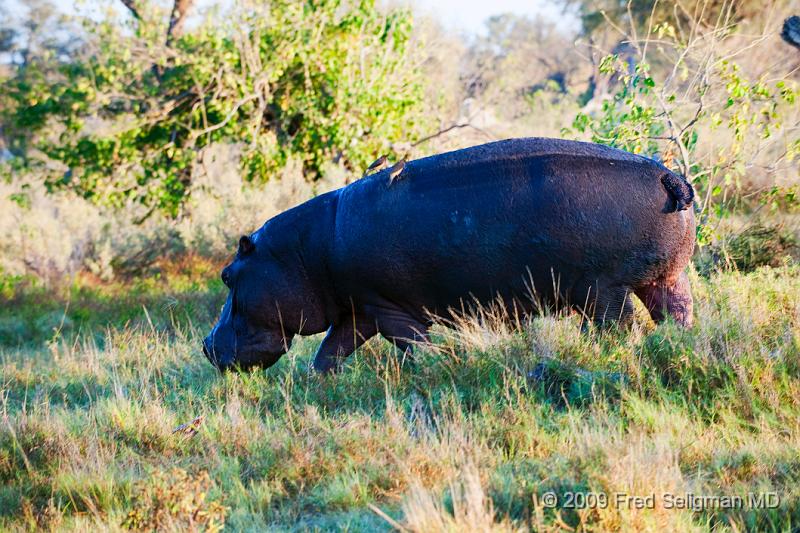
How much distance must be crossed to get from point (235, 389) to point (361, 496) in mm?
1876

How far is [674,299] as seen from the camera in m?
5.11

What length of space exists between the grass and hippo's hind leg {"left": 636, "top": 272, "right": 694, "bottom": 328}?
0.53 feet

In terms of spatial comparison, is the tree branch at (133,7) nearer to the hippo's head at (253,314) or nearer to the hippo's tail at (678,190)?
the hippo's head at (253,314)

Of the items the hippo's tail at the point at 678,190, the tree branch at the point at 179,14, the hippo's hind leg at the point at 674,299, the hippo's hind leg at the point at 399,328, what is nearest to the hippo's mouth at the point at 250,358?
the hippo's hind leg at the point at 399,328

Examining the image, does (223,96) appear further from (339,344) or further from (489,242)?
(489,242)

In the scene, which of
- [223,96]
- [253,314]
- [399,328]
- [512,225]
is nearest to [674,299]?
[512,225]

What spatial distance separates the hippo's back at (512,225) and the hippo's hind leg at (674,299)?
26cm

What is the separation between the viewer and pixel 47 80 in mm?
12953

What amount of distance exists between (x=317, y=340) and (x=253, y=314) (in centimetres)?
183

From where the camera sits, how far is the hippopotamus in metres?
4.70

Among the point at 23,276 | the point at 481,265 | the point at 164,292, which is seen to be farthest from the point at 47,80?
the point at 481,265

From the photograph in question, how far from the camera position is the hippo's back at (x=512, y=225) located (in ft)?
15.4

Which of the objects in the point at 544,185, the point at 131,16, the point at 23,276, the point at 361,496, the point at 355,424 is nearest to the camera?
the point at 361,496

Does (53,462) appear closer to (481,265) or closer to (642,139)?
(481,265)
